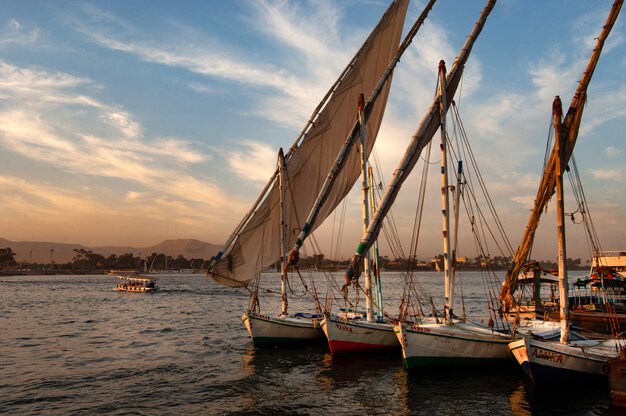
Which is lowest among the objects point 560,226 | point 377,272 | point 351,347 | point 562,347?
point 351,347

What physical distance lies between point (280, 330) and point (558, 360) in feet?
53.4


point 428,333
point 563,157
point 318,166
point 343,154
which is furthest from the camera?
point 318,166

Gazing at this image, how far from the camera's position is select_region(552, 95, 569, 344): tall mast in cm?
1989

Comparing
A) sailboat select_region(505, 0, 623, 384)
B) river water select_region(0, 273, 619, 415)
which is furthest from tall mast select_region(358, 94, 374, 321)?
sailboat select_region(505, 0, 623, 384)

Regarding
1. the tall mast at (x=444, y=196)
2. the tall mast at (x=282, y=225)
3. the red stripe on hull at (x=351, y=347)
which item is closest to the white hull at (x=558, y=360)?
the tall mast at (x=444, y=196)

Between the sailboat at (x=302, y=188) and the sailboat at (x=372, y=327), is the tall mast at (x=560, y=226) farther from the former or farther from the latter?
the sailboat at (x=302, y=188)

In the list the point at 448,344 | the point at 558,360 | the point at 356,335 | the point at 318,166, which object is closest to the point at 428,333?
the point at 448,344

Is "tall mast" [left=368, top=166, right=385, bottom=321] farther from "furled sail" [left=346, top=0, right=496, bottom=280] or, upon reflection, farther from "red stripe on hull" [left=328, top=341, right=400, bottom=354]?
"furled sail" [left=346, top=0, right=496, bottom=280]

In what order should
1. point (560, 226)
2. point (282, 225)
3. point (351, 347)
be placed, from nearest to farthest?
point (560, 226) → point (351, 347) → point (282, 225)

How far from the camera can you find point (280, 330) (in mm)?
30375

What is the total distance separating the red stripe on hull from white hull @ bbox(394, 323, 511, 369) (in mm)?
4558

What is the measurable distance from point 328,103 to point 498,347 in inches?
749

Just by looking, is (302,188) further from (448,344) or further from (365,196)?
(448,344)

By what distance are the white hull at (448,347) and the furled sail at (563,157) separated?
734 cm
